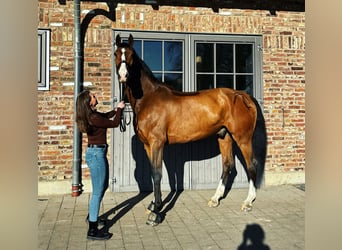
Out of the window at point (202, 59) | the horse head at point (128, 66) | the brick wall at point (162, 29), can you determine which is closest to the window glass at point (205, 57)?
the window at point (202, 59)

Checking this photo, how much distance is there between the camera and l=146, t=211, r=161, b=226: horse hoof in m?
4.32

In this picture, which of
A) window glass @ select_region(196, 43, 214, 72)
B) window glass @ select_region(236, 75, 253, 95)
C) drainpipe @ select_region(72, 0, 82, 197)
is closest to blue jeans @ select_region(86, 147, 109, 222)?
drainpipe @ select_region(72, 0, 82, 197)

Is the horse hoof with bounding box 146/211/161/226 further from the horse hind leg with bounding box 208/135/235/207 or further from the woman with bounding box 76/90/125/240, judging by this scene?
the horse hind leg with bounding box 208/135/235/207

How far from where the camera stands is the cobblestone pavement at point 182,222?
147 inches

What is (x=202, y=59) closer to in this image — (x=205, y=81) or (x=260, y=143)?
(x=205, y=81)

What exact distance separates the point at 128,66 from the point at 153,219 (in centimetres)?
206

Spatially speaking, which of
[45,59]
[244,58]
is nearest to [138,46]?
[45,59]

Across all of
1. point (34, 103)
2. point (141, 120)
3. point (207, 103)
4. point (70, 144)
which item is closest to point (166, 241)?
point (141, 120)

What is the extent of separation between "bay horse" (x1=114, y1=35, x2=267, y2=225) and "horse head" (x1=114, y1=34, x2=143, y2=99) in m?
0.01

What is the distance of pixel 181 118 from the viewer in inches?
197

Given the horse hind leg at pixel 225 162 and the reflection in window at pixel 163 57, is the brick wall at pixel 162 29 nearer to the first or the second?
the reflection in window at pixel 163 57

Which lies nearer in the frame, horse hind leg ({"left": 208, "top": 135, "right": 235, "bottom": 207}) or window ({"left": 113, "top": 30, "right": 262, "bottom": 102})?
horse hind leg ({"left": 208, "top": 135, "right": 235, "bottom": 207})

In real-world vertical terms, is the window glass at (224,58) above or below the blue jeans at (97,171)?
above

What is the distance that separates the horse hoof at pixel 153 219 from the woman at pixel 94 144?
665 millimetres
